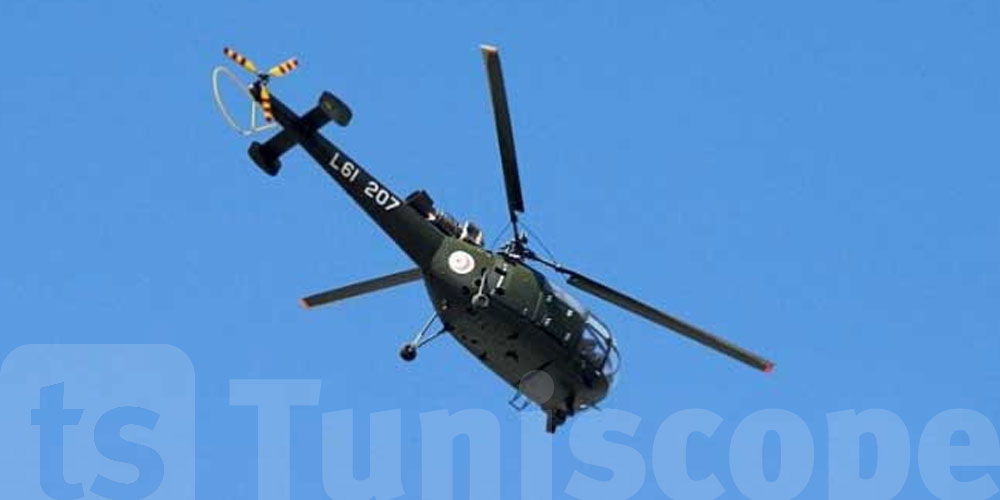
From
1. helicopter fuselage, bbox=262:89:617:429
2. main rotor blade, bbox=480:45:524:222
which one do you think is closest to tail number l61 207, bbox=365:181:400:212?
helicopter fuselage, bbox=262:89:617:429

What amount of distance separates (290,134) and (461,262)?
13.9 feet

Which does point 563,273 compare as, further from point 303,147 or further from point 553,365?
point 303,147

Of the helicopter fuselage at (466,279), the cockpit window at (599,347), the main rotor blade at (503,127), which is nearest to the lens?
the main rotor blade at (503,127)

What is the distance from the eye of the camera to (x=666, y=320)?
200ft

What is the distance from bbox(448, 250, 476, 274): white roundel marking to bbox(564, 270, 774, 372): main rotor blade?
7.39 feet

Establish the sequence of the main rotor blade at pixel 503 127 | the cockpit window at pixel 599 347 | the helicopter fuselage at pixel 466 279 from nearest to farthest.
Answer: the main rotor blade at pixel 503 127, the helicopter fuselage at pixel 466 279, the cockpit window at pixel 599 347

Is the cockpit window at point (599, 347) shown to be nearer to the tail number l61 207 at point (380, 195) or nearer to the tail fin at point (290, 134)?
the tail number l61 207 at point (380, 195)

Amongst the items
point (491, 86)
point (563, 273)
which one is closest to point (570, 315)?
point (563, 273)

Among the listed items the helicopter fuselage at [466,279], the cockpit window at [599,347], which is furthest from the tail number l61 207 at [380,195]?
the cockpit window at [599,347]

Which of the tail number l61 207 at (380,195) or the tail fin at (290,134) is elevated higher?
the tail fin at (290,134)

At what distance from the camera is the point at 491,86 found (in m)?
56.7

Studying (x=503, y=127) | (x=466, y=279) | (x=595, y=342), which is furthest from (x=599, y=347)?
(x=503, y=127)

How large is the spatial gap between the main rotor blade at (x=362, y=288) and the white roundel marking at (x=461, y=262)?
1.63 m

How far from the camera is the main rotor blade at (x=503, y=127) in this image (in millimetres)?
56438
